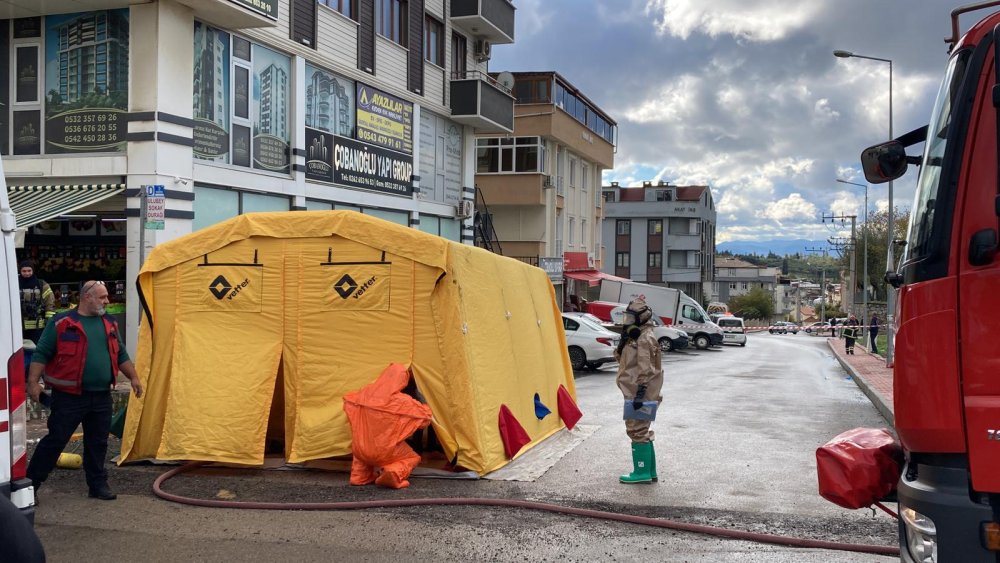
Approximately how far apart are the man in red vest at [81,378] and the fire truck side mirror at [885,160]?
19.3ft

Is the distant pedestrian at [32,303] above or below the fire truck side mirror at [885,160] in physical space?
below

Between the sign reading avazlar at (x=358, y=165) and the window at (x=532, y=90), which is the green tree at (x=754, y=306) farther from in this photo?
the sign reading avazlar at (x=358, y=165)

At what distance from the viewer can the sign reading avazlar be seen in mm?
19422

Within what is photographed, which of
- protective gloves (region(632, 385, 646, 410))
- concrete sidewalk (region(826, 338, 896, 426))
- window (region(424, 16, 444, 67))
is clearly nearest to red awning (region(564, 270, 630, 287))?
concrete sidewalk (region(826, 338, 896, 426))

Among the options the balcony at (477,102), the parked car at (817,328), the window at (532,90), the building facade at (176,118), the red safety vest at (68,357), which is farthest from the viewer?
the parked car at (817,328)

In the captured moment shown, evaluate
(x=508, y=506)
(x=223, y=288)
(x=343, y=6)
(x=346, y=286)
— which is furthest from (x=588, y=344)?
(x=508, y=506)

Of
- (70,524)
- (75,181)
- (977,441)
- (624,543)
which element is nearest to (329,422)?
(70,524)

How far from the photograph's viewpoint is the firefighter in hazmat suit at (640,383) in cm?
850

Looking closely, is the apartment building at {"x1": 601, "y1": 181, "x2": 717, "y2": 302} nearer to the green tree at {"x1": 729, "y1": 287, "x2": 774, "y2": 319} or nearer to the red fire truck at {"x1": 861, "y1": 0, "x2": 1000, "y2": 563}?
the green tree at {"x1": 729, "y1": 287, "x2": 774, "y2": 319}

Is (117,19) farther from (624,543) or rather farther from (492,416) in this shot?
(624,543)

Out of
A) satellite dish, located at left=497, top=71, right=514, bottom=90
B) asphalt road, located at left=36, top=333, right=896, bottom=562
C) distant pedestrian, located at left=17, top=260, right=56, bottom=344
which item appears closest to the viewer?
asphalt road, located at left=36, top=333, right=896, bottom=562

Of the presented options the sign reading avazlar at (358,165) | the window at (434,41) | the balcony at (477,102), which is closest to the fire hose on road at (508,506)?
the sign reading avazlar at (358,165)

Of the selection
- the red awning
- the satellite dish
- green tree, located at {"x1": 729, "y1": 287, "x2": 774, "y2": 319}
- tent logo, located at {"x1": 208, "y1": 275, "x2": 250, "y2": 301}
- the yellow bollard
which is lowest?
green tree, located at {"x1": 729, "y1": 287, "x2": 774, "y2": 319}

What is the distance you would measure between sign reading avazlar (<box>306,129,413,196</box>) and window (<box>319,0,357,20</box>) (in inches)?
115
